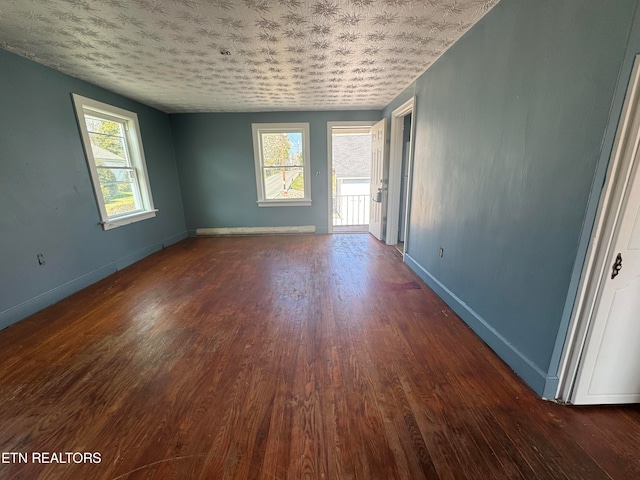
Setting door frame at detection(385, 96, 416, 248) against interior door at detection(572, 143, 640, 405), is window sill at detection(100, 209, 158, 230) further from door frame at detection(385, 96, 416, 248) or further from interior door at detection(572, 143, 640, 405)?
interior door at detection(572, 143, 640, 405)

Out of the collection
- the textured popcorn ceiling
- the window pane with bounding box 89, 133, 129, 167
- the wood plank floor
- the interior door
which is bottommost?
the wood plank floor

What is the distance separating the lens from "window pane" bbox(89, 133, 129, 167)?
10.8 ft

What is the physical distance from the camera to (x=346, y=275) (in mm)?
3178

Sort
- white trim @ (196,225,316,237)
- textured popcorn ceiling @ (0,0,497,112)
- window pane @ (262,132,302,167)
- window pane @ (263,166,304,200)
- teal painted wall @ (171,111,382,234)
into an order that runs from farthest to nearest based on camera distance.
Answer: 1. white trim @ (196,225,316,237)
2. window pane @ (263,166,304,200)
3. window pane @ (262,132,302,167)
4. teal painted wall @ (171,111,382,234)
5. textured popcorn ceiling @ (0,0,497,112)

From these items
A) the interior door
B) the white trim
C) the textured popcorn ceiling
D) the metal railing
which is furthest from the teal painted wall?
the interior door

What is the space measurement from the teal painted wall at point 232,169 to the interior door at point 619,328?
169 inches

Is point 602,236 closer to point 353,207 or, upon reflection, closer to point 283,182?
point 283,182

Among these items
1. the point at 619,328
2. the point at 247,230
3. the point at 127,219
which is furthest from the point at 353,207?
the point at 619,328

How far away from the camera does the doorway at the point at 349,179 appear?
5.03 metres

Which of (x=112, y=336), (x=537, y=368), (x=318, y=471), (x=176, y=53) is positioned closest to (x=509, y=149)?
(x=537, y=368)

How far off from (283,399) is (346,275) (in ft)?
6.16

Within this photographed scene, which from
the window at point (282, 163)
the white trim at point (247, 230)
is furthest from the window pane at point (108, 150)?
the window at point (282, 163)

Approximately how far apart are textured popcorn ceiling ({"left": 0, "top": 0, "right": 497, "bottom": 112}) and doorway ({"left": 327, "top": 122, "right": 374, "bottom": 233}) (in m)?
1.83

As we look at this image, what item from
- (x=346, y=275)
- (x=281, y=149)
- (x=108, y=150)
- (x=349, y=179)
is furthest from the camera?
(x=349, y=179)
